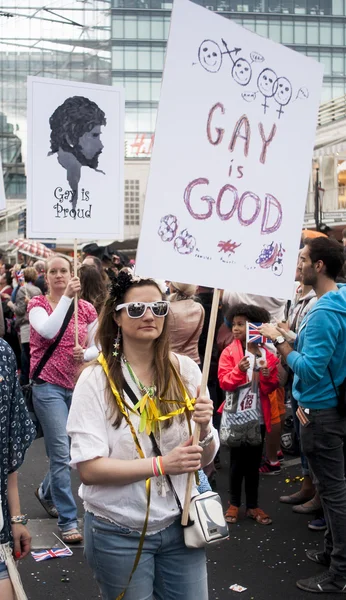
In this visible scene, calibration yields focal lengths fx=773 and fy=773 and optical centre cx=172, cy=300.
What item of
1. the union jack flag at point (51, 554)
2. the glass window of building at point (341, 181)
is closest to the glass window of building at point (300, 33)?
the glass window of building at point (341, 181)

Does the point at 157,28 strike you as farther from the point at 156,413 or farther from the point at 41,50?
the point at 156,413

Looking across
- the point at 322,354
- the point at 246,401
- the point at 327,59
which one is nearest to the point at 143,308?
the point at 322,354

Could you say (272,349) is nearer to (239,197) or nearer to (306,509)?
(306,509)

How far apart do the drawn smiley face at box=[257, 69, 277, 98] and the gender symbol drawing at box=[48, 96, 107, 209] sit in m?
2.77

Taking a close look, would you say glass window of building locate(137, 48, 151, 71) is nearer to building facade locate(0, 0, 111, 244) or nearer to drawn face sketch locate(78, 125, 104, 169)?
building facade locate(0, 0, 111, 244)

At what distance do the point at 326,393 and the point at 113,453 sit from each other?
6.70ft

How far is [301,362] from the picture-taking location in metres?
4.46

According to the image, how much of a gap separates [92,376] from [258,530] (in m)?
3.18

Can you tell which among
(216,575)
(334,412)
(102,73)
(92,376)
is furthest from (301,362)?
(102,73)

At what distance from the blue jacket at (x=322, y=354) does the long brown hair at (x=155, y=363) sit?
1.53 m

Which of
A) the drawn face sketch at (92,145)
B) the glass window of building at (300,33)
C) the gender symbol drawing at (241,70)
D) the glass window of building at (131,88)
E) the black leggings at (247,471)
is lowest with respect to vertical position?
the black leggings at (247,471)

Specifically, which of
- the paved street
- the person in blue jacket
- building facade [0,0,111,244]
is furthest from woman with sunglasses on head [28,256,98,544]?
building facade [0,0,111,244]

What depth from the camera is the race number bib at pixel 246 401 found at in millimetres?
5891

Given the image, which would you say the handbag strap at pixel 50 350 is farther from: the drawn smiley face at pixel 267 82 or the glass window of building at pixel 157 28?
the glass window of building at pixel 157 28
